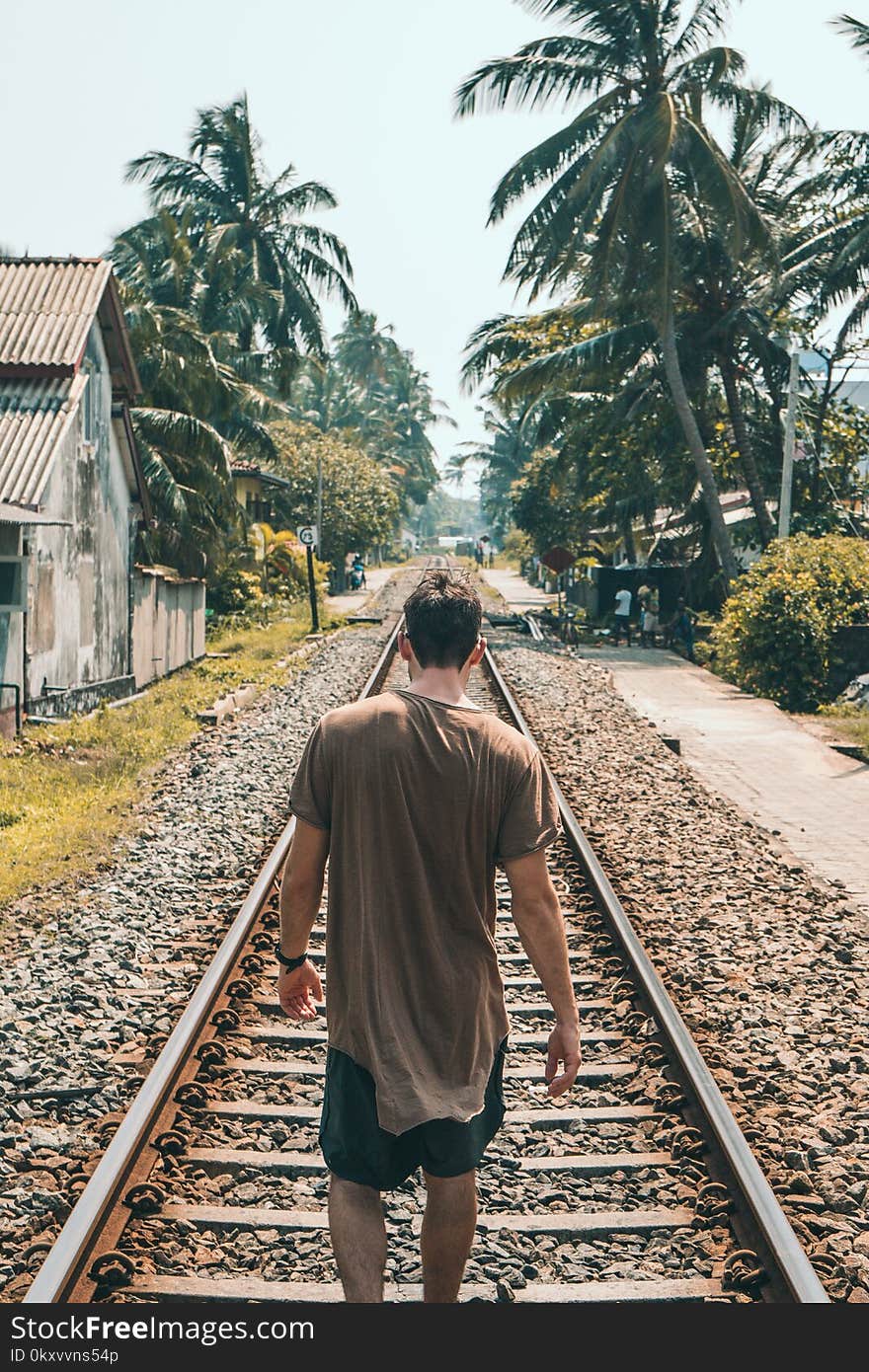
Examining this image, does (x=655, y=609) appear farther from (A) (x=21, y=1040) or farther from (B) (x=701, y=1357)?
(B) (x=701, y=1357)

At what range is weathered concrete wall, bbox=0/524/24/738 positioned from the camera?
1573 cm

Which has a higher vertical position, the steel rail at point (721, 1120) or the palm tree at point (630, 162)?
the palm tree at point (630, 162)

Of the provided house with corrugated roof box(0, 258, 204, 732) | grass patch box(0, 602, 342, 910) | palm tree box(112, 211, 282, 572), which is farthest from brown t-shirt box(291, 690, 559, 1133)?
palm tree box(112, 211, 282, 572)

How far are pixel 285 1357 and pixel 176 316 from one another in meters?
29.2

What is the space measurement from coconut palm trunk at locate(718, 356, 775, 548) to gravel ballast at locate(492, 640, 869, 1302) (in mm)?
18768

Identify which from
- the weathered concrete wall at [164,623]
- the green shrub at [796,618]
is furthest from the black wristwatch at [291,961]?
the green shrub at [796,618]

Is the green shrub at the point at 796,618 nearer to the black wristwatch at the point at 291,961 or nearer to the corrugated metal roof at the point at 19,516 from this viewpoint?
the corrugated metal roof at the point at 19,516

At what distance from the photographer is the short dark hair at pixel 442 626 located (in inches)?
147

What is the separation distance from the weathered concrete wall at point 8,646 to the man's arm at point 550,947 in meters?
12.8

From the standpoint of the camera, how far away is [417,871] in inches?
141

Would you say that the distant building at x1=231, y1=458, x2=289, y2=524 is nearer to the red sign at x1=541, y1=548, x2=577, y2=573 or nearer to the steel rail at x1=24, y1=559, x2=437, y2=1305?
the red sign at x1=541, y1=548, x2=577, y2=573

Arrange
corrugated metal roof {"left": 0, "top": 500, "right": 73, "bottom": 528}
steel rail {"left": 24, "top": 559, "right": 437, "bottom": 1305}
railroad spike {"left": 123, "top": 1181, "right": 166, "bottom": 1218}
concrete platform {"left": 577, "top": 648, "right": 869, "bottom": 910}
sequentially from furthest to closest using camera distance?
corrugated metal roof {"left": 0, "top": 500, "right": 73, "bottom": 528} < concrete platform {"left": 577, "top": 648, "right": 869, "bottom": 910} < railroad spike {"left": 123, "top": 1181, "right": 166, "bottom": 1218} < steel rail {"left": 24, "top": 559, "right": 437, "bottom": 1305}

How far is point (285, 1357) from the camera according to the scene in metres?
3.56

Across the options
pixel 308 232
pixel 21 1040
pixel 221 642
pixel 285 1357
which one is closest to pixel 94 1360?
pixel 285 1357
